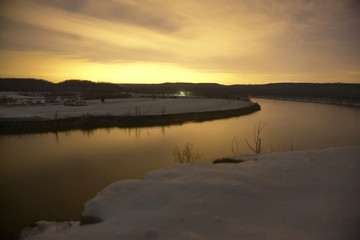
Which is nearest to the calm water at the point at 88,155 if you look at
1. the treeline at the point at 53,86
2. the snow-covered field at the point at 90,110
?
the snow-covered field at the point at 90,110

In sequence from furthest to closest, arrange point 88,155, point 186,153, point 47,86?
point 47,86 < point 88,155 < point 186,153

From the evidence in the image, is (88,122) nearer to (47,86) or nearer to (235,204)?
(235,204)

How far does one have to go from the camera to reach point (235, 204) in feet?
11.4

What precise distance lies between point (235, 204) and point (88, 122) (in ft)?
70.7

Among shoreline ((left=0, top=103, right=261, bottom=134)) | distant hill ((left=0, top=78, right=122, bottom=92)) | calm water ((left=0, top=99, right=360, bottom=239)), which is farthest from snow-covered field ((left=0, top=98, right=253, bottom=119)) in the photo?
distant hill ((left=0, top=78, right=122, bottom=92))

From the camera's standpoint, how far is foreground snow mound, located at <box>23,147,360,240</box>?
2955 millimetres

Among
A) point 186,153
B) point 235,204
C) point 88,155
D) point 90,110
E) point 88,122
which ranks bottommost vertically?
point 88,155

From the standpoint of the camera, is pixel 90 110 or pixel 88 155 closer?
pixel 88 155

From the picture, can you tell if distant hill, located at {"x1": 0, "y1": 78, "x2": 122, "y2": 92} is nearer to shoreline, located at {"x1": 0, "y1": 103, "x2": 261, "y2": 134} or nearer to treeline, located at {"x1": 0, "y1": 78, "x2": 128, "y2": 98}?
treeline, located at {"x1": 0, "y1": 78, "x2": 128, "y2": 98}

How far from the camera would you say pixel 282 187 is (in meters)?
3.99

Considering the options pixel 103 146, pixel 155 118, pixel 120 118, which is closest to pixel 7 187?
pixel 103 146

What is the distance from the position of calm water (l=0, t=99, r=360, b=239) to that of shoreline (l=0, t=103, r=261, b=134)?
60.5 inches

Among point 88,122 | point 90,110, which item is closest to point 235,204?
point 88,122

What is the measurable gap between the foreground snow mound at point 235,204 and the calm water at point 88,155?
4082 mm
